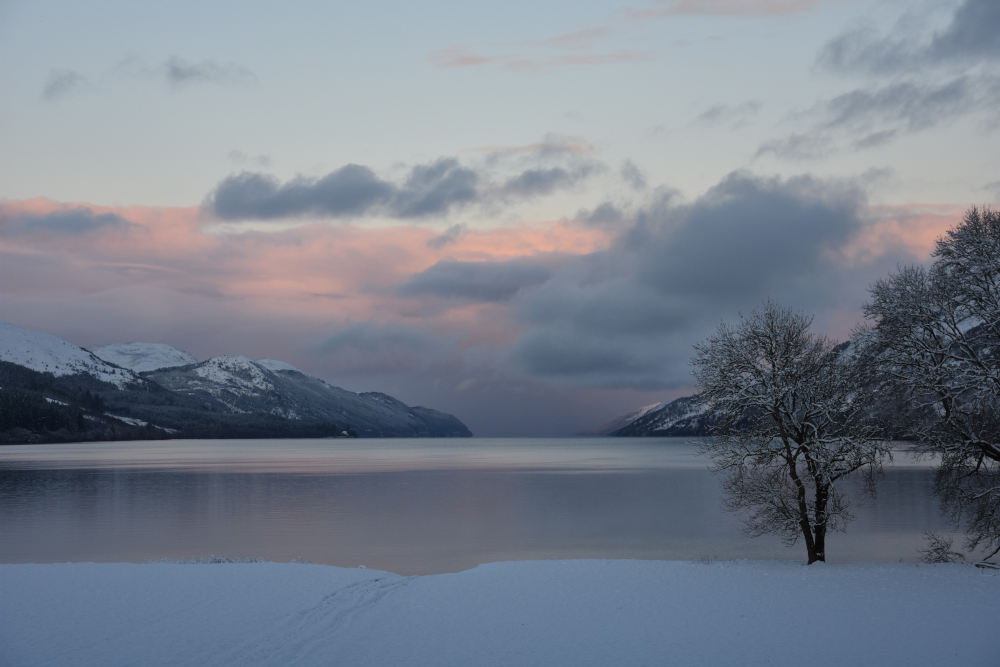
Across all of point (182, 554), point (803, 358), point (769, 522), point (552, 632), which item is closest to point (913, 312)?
point (803, 358)

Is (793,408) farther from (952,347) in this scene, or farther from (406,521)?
(406,521)

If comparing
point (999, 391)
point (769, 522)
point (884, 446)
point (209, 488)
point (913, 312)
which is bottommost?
point (209, 488)

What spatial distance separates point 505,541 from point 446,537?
15.4 feet

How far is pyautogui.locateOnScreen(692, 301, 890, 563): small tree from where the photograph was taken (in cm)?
2777

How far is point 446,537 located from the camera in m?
49.3

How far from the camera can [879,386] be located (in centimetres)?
2719

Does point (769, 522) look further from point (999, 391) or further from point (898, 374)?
point (999, 391)

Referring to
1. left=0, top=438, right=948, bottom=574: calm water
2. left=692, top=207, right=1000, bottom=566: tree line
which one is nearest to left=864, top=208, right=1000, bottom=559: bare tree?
left=692, top=207, right=1000, bottom=566: tree line

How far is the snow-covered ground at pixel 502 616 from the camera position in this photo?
1777 centimetres

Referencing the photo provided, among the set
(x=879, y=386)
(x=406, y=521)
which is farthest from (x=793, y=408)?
(x=406, y=521)

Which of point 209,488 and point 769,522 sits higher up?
point 769,522

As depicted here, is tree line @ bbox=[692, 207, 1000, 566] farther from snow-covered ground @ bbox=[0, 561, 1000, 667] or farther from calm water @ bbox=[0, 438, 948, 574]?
calm water @ bbox=[0, 438, 948, 574]

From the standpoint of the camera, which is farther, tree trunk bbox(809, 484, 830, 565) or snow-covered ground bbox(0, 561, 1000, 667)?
tree trunk bbox(809, 484, 830, 565)

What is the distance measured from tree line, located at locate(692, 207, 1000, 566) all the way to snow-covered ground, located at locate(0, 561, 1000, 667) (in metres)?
3.82
